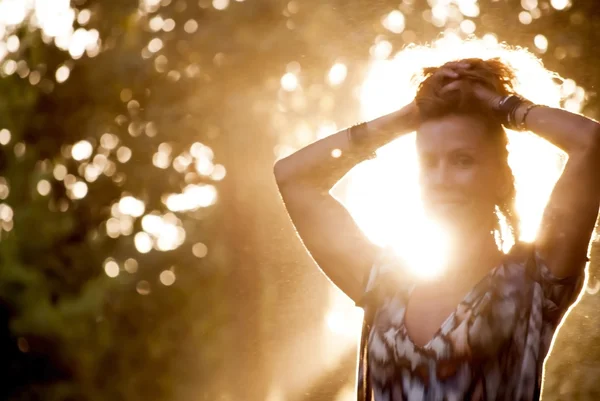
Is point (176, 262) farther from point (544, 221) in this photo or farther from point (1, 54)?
point (544, 221)

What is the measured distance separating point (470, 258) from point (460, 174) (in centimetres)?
23

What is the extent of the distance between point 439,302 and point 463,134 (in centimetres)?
45

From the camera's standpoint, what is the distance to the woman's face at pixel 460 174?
96.0 inches

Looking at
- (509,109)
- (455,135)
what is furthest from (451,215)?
(509,109)

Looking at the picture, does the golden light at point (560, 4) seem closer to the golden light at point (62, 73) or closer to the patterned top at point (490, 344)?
the golden light at point (62, 73)

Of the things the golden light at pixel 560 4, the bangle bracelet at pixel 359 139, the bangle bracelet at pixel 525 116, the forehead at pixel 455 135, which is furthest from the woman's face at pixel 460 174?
the golden light at pixel 560 4


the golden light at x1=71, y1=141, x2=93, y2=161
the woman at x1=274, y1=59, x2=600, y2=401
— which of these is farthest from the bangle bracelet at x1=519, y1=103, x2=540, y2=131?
the golden light at x1=71, y1=141, x2=93, y2=161

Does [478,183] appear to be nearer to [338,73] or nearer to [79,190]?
[338,73]

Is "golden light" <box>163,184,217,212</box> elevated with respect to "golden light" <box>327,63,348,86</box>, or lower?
lower

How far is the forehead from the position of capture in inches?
97.0

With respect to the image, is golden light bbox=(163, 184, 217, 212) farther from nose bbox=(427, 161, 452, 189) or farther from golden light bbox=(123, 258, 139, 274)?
nose bbox=(427, 161, 452, 189)

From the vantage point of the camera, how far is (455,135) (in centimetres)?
247

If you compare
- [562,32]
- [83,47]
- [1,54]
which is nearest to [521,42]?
[562,32]

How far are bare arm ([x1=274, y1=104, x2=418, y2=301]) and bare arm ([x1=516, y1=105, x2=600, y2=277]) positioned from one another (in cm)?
49
